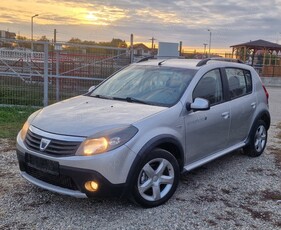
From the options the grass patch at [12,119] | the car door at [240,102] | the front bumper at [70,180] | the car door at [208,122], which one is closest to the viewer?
the front bumper at [70,180]

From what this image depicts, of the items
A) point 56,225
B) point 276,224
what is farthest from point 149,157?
point 276,224

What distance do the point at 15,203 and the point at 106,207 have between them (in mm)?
1028

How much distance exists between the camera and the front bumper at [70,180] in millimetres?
→ 3629

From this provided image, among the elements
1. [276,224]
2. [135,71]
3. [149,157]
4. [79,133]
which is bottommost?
[276,224]

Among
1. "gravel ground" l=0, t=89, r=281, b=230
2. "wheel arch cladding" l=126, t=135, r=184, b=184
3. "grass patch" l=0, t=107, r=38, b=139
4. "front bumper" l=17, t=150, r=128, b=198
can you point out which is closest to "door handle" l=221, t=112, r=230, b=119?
"gravel ground" l=0, t=89, r=281, b=230

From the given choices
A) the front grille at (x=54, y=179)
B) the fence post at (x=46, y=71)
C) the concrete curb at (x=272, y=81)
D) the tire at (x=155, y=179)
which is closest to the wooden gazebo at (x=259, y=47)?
the concrete curb at (x=272, y=81)

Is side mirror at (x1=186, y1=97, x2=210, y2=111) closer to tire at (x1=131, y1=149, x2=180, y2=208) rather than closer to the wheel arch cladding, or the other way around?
the wheel arch cladding

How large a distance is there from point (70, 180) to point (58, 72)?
736 centimetres

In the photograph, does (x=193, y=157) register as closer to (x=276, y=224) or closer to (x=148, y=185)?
(x=148, y=185)

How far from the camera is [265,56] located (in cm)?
2964

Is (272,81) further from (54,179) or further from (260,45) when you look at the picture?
(54,179)

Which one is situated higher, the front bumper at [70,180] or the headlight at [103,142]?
the headlight at [103,142]

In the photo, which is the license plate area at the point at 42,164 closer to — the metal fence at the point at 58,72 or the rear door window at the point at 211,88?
the rear door window at the point at 211,88

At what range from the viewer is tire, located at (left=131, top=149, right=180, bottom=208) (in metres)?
3.93
